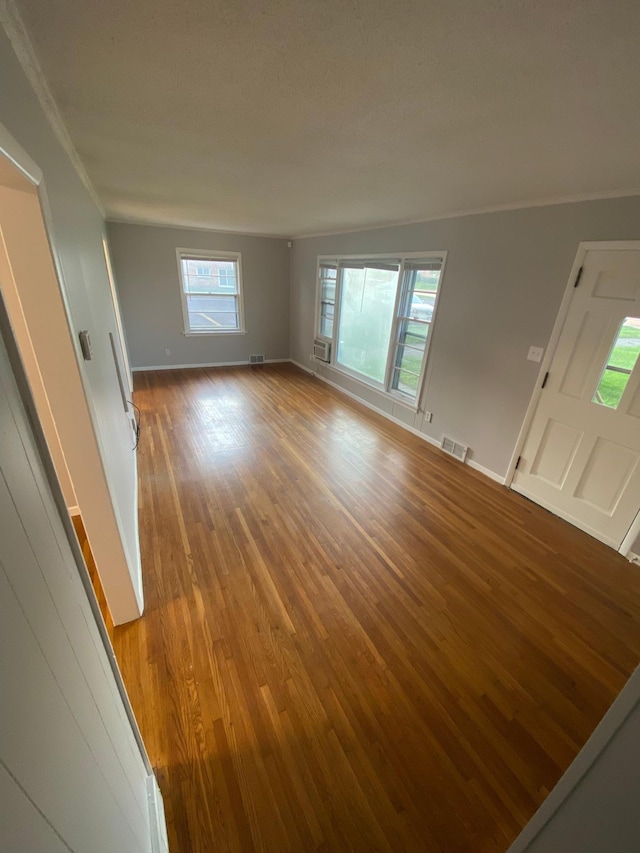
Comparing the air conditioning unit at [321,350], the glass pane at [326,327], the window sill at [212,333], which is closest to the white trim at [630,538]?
the air conditioning unit at [321,350]

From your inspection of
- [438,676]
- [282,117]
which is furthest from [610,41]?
[438,676]

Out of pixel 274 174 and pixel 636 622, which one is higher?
pixel 274 174

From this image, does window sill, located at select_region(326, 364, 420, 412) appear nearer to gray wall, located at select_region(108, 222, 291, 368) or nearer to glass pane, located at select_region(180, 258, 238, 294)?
gray wall, located at select_region(108, 222, 291, 368)

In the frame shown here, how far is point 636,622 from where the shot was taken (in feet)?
6.32

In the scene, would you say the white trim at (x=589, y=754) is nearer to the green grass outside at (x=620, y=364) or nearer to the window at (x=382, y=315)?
Result: the green grass outside at (x=620, y=364)

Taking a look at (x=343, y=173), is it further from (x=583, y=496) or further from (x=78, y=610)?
(x=583, y=496)

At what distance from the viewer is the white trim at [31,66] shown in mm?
860

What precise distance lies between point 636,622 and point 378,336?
12.2 ft

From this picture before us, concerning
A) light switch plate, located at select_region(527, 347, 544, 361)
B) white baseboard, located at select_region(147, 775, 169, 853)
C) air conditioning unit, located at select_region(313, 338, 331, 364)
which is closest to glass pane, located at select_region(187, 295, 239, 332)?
air conditioning unit, located at select_region(313, 338, 331, 364)

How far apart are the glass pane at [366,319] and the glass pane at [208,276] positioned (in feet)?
7.36

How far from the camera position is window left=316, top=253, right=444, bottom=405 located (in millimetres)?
3801

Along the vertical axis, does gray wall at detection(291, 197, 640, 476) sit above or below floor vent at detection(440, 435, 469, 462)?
above

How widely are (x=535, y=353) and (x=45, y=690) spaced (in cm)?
328

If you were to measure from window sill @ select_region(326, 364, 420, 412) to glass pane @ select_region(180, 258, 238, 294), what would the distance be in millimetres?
2435
